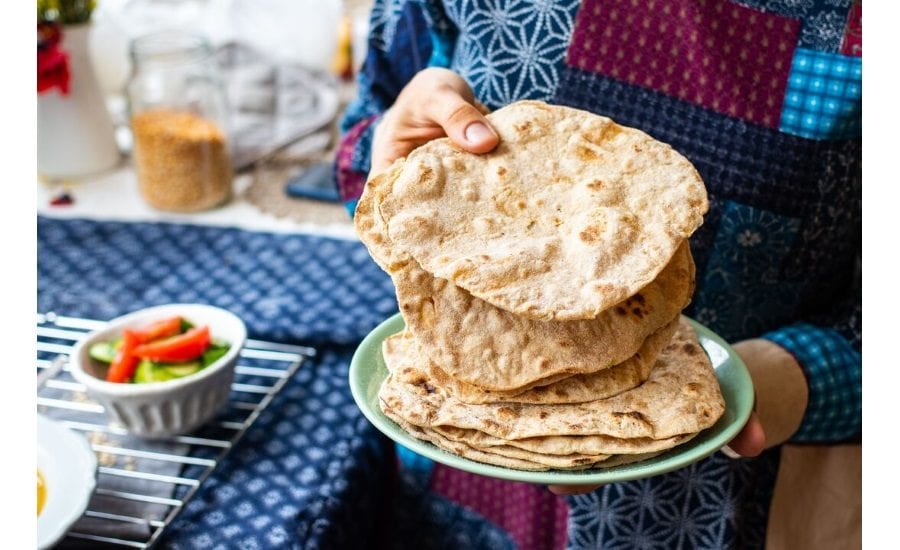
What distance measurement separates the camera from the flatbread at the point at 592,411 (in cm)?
73

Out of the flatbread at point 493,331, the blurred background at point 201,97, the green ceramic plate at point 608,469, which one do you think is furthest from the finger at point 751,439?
the blurred background at point 201,97

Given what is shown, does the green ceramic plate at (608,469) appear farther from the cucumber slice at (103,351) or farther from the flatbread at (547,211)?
the cucumber slice at (103,351)

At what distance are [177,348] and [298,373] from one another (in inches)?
8.8

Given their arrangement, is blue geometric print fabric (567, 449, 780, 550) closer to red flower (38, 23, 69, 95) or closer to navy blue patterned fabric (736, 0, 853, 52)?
navy blue patterned fabric (736, 0, 853, 52)

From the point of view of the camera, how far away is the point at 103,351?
3.65ft

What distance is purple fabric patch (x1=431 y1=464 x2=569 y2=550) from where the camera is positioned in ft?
4.00

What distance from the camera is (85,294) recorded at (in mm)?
1430

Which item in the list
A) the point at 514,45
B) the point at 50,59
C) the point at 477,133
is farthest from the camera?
the point at 50,59

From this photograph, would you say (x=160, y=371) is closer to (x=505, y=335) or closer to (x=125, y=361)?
(x=125, y=361)

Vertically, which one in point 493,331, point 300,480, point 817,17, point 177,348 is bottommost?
point 300,480

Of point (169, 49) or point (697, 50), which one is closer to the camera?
point (697, 50)

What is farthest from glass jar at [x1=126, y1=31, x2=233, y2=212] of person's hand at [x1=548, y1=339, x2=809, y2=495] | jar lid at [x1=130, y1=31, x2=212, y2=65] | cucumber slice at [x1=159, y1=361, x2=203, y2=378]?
person's hand at [x1=548, y1=339, x2=809, y2=495]

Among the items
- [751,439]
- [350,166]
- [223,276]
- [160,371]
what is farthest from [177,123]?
[751,439]

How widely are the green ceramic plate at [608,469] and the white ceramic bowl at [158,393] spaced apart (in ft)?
1.05
